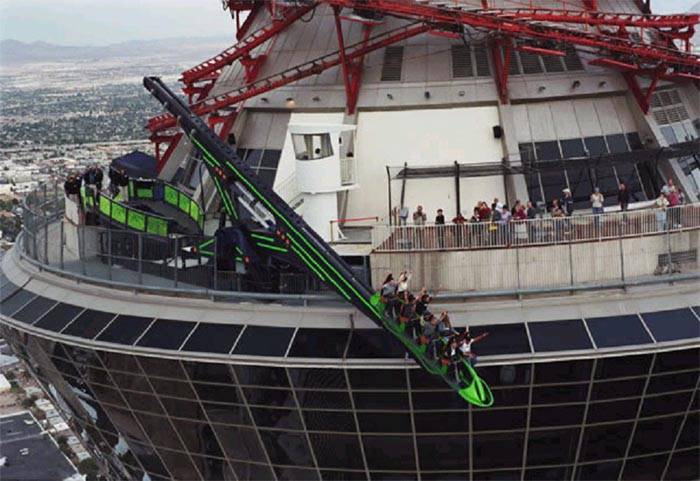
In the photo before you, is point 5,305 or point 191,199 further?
point 191,199

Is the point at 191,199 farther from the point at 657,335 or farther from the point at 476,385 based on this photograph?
the point at 657,335

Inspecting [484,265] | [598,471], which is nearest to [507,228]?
[484,265]

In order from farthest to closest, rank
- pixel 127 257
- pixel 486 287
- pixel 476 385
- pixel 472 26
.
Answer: pixel 472 26
pixel 127 257
pixel 486 287
pixel 476 385

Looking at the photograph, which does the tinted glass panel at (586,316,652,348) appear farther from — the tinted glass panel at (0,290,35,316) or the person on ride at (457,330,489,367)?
the tinted glass panel at (0,290,35,316)

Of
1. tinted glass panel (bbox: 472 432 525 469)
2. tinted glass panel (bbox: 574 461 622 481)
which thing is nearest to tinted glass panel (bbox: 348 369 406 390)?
tinted glass panel (bbox: 472 432 525 469)

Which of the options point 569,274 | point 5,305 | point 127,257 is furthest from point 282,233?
point 5,305

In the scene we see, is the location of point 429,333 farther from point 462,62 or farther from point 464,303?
point 462,62

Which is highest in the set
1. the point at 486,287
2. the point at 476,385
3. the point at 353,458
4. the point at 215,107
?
the point at 215,107
